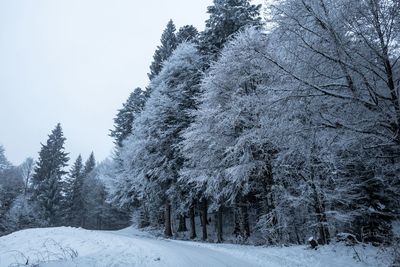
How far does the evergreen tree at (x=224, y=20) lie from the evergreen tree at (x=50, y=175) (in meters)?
34.1

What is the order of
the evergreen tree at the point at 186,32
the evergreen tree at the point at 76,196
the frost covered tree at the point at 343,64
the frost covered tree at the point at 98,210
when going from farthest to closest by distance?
the evergreen tree at the point at 76,196
the frost covered tree at the point at 98,210
the evergreen tree at the point at 186,32
the frost covered tree at the point at 343,64

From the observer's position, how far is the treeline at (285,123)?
5582mm

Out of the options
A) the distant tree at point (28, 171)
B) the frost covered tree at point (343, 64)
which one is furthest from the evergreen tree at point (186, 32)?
the distant tree at point (28, 171)

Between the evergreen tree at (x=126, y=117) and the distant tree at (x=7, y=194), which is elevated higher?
the evergreen tree at (x=126, y=117)

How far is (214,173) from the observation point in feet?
53.9

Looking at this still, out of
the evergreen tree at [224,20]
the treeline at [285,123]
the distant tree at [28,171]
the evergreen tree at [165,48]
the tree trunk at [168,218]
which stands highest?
the evergreen tree at [165,48]

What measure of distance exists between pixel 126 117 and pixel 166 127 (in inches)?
726

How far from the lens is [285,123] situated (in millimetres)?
6469

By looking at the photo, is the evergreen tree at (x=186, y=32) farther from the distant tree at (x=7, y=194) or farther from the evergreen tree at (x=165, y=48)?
the distant tree at (x=7, y=194)

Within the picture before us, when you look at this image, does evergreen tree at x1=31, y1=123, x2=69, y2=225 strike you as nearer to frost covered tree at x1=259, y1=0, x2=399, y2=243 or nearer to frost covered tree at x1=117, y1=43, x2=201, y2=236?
frost covered tree at x1=117, y1=43, x2=201, y2=236

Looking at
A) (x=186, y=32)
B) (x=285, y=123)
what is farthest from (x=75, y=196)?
(x=285, y=123)

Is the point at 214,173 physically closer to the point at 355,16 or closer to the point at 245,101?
the point at 245,101

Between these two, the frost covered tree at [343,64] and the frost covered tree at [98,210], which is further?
the frost covered tree at [98,210]

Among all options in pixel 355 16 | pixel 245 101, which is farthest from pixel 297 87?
pixel 245 101
